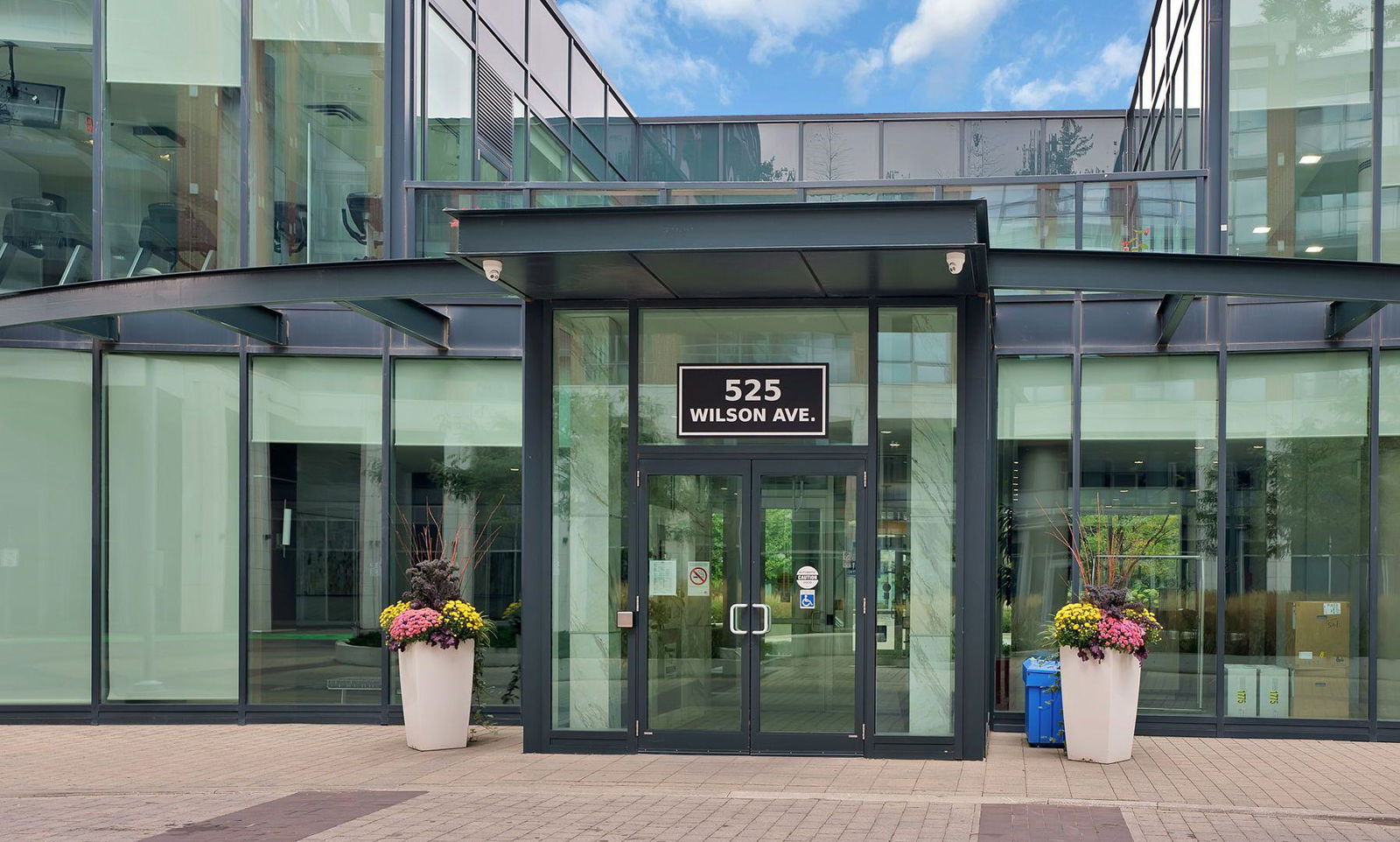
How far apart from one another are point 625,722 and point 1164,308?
20.4 feet

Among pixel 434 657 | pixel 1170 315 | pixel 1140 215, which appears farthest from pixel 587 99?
pixel 434 657

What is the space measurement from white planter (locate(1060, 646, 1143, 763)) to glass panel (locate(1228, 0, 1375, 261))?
4.20 meters

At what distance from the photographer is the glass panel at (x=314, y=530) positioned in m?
13.0

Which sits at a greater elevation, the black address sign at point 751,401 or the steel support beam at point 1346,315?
the steel support beam at point 1346,315

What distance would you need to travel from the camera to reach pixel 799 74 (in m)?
91.8

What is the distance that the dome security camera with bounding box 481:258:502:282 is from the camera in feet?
31.0

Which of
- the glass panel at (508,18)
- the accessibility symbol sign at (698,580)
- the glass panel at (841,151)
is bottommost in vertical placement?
the accessibility symbol sign at (698,580)

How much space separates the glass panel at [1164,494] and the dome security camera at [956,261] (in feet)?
13.4

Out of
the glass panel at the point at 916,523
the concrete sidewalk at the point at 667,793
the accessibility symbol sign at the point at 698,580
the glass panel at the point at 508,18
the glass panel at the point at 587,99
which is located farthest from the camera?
the glass panel at the point at 587,99

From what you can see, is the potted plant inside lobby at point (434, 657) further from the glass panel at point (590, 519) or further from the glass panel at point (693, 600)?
the glass panel at point (693, 600)

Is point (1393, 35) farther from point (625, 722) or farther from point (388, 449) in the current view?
point (388, 449)

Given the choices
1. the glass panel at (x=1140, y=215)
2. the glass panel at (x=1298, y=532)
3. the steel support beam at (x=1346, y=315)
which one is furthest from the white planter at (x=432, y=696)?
the steel support beam at (x=1346, y=315)

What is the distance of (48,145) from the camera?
43.1ft

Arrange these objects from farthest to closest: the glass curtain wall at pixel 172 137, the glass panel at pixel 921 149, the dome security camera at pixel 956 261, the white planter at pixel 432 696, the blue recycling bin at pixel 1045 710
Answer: the glass panel at pixel 921 149 → the glass curtain wall at pixel 172 137 → the blue recycling bin at pixel 1045 710 → the white planter at pixel 432 696 → the dome security camera at pixel 956 261
